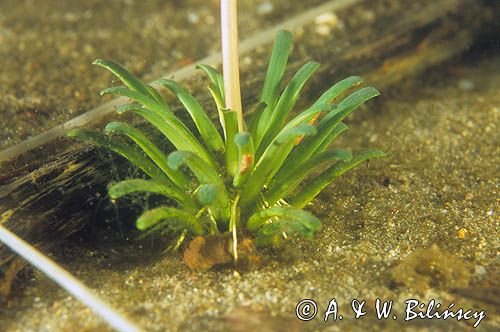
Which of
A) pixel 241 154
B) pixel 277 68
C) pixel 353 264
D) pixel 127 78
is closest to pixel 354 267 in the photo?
pixel 353 264

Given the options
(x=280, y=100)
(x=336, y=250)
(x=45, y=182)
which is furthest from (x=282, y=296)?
(x=45, y=182)

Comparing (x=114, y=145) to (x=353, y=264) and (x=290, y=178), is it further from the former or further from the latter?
(x=353, y=264)

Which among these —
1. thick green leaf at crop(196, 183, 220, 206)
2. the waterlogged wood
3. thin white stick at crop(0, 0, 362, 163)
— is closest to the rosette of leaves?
thick green leaf at crop(196, 183, 220, 206)

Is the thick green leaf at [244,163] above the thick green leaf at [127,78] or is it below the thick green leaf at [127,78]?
below

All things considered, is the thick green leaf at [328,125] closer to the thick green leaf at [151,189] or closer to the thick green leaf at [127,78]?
the thick green leaf at [151,189]

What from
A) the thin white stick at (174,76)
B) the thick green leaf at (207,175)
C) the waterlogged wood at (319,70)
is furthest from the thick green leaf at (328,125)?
the thin white stick at (174,76)
